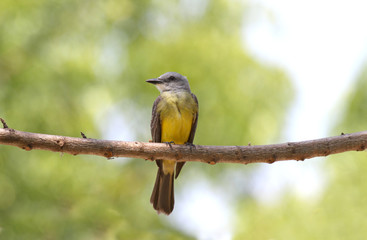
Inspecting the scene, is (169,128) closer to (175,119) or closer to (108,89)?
(175,119)

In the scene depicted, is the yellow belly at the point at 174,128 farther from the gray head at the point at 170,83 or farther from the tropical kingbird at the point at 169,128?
the gray head at the point at 170,83

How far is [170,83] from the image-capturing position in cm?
626

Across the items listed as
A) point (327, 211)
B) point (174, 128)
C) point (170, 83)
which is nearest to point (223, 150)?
point (174, 128)

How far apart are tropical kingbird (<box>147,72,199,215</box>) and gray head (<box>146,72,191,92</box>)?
0.12 meters

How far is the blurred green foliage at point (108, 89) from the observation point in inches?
238

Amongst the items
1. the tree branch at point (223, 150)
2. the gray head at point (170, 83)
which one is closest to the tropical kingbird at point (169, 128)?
the gray head at point (170, 83)

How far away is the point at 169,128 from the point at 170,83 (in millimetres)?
853

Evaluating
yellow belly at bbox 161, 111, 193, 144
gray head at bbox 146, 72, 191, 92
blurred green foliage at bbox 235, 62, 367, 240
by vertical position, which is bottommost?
blurred green foliage at bbox 235, 62, 367, 240

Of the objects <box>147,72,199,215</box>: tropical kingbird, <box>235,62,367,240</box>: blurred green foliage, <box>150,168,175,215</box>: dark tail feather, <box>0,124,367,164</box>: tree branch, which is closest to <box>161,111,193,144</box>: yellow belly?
<box>147,72,199,215</box>: tropical kingbird

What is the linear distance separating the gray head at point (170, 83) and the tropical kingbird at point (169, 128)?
124mm

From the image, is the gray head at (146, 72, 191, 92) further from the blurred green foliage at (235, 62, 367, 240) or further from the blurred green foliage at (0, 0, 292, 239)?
the blurred green foliage at (235, 62, 367, 240)

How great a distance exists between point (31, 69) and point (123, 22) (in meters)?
2.01

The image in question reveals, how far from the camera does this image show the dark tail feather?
5.49 m

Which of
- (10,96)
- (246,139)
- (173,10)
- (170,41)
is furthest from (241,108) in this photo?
(10,96)
